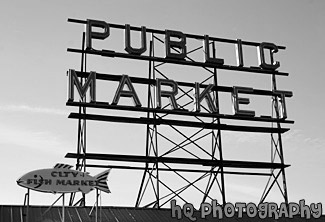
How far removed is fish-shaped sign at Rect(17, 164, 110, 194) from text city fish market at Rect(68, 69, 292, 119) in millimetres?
7286

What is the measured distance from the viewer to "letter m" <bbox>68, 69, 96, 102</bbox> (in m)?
31.4

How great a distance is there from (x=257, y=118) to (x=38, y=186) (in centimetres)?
1476

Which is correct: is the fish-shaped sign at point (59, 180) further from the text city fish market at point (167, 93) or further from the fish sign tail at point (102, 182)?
the text city fish market at point (167, 93)

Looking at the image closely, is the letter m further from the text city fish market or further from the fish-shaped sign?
the fish-shaped sign

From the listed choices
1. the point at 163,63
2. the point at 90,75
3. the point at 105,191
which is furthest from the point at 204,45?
the point at 105,191

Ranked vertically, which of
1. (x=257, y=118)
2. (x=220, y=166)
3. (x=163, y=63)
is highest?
(x=163, y=63)

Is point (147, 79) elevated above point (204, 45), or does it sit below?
below

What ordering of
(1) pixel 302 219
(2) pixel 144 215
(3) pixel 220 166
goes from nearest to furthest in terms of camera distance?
(2) pixel 144 215 < (1) pixel 302 219 < (3) pixel 220 166

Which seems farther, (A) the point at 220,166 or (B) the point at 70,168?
(A) the point at 220,166

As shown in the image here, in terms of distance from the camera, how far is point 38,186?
23.9 meters

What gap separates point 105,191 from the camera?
82.3 ft

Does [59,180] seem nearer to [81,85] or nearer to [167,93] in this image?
[81,85]

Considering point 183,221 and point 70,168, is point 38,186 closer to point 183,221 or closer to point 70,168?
point 70,168

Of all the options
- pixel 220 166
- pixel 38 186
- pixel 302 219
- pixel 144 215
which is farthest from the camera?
pixel 220 166
